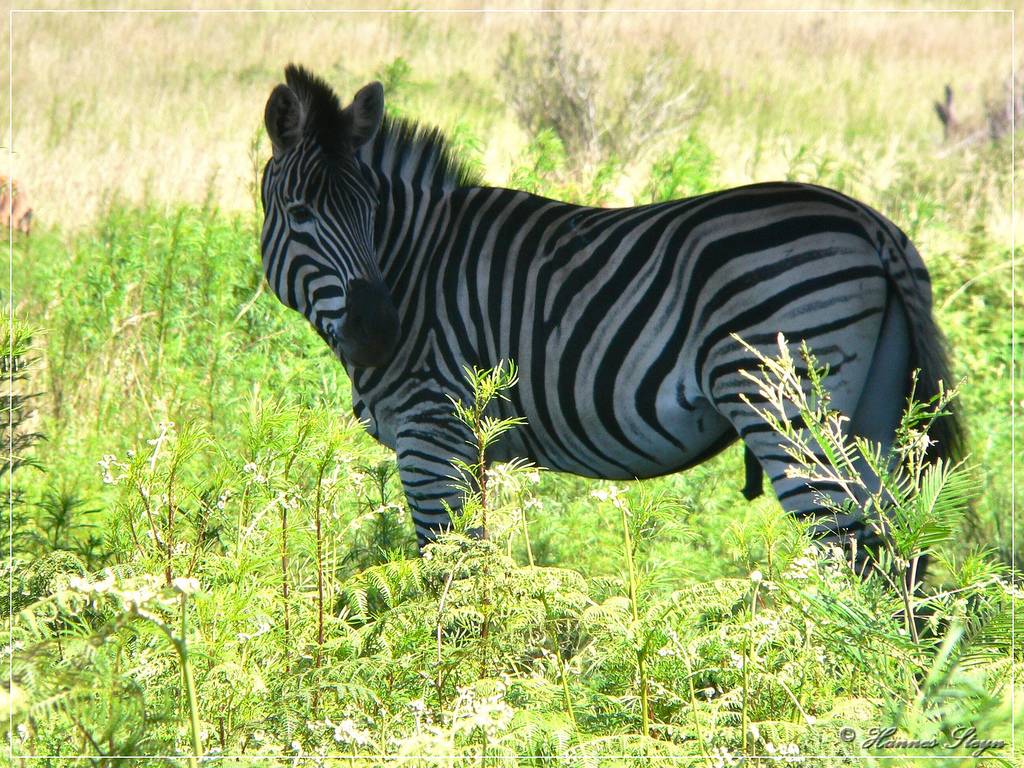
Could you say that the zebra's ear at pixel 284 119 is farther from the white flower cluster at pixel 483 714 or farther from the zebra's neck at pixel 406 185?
the white flower cluster at pixel 483 714

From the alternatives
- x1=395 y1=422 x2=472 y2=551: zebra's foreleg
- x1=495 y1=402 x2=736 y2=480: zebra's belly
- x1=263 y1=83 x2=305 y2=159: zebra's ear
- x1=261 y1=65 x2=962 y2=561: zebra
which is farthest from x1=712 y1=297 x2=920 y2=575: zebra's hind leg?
x1=263 y1=83 x2=305 y2=159: zebra's ear

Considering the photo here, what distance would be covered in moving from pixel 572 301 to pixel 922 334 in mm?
1258

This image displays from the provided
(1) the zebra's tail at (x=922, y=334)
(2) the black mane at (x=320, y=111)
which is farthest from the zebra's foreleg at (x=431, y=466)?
(1) the zebra's tail at (x=922, y=334)

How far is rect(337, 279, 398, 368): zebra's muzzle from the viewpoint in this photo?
12.9 ft

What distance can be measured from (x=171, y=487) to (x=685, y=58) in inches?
437

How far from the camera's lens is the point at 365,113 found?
4238 millimetres

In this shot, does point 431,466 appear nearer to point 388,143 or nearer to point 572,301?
point 572,301

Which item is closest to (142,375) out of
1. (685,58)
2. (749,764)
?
(749,764)

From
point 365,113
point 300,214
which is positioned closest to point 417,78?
point 365,113

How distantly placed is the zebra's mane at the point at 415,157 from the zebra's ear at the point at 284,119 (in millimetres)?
370

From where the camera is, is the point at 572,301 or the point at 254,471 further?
the point at 572,301

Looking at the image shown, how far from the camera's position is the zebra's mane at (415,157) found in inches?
175

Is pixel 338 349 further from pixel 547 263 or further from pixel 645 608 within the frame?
pixel 645 608

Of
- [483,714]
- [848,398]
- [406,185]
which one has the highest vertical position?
[406,185]
